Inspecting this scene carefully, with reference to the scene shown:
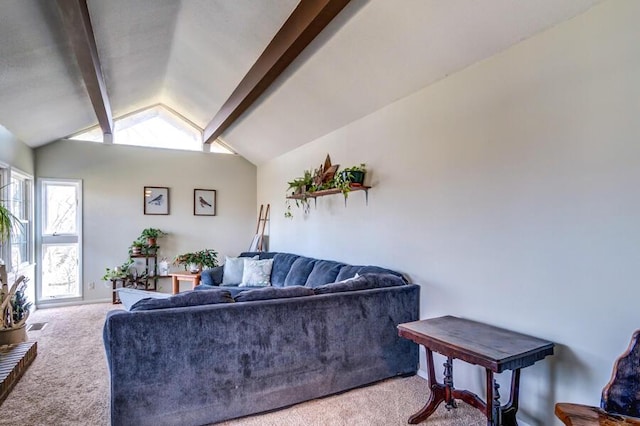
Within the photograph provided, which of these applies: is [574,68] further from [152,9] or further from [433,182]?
[152,9]

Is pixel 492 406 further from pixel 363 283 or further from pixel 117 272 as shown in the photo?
pixel 117 272

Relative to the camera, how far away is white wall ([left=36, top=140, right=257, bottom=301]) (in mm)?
5891

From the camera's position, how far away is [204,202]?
668 cm

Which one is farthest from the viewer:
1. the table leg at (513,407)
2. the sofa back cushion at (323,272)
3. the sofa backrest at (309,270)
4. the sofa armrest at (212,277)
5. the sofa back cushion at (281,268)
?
the sofa armrest at (212,277)

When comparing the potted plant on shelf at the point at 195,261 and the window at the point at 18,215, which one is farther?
the potted plant on shelf at the point at 195,261

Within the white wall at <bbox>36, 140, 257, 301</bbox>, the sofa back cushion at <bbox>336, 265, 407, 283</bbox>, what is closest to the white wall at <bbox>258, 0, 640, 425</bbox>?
the sofa back cushion at <bbox>336, 265, 407, 283</bbox>

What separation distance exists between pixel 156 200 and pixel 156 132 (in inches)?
47.0

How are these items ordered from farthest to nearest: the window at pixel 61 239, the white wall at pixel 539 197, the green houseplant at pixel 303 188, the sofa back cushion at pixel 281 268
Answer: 1. the window at pixel 61 239
2. the sofa back cushion at pixel 281 268
3. the green houseplant at pixel 303 188
4. the white wall at pixel 539 197

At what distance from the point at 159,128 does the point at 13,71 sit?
3348mm

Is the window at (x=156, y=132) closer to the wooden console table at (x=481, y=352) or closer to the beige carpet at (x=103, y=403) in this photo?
the beige carpet at (x=103, y=403)

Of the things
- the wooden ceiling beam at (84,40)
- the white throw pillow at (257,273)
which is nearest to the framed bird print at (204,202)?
the white throw pillow at (257,273)

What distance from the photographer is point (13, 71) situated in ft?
10.2

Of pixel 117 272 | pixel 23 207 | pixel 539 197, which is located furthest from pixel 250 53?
pixel 117 272

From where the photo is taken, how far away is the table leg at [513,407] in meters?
2.11
